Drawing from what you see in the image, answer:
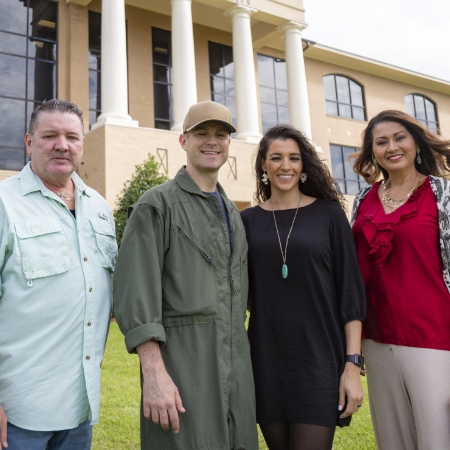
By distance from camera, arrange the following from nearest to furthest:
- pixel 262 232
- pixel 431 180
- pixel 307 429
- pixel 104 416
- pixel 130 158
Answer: pixel 307 429, pixel 262 232, pixel 431 180, pixel 104 416, pixel 130 158

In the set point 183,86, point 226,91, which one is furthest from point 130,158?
point 226,91

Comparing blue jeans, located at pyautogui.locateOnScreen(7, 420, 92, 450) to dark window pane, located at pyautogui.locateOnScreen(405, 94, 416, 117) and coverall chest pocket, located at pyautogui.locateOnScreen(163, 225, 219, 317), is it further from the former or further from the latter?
dark window pane, located at pyautogui.locateOnScreen(405, 94, 416, 117)

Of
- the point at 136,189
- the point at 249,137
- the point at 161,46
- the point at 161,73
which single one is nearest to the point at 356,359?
the point at 136,189

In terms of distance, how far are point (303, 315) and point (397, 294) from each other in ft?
2.32

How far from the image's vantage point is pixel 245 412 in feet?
8.55

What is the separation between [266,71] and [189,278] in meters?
25.1

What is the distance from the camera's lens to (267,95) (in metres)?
25.8

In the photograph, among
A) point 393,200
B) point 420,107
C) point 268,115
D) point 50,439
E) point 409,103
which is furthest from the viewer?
point 420,107

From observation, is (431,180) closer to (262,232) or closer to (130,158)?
(262,232)

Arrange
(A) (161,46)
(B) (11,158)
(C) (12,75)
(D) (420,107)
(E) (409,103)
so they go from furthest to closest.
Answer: (D) (420,107) → (E) (409,103) → (A) (161,46) → (C) (12,75) → (B) (11,158)

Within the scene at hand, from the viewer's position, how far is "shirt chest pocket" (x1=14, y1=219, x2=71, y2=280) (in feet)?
8.25

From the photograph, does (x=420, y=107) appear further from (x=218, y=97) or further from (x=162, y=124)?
(x=162, y=124)

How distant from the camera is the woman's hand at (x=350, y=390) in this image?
2730mm

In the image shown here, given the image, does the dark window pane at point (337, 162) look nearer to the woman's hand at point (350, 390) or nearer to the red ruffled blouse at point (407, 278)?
the red ruffled blouse at point (407, 278)
